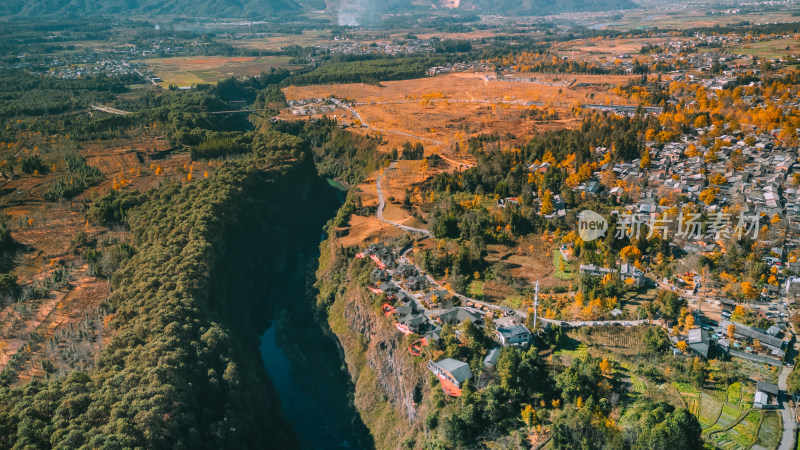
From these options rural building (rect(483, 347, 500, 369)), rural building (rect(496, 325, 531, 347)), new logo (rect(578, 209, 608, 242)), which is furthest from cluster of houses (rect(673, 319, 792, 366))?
new logo (rect(578, 209, 608, 242))

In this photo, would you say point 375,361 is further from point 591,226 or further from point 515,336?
Result: point 591,226

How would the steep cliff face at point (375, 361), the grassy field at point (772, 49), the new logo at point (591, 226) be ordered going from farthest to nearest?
the grassy field at point (772, 49) < the new logo at point (591, 226) < the steep cliff face at point (375, 361)

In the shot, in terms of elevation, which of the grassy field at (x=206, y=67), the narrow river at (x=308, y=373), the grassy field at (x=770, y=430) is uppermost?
the grassy field at (x=206, y=67)

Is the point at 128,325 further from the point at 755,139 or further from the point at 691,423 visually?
the point at 755,139

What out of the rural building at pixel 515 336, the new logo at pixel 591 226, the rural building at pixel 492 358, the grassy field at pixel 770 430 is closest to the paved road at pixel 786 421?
the grassy field at pixel 770 430

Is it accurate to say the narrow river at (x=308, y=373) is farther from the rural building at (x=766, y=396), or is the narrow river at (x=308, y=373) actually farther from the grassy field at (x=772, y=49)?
the grassy field at (x=772, y=49)

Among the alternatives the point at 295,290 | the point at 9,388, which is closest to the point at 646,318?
the point at 295,290

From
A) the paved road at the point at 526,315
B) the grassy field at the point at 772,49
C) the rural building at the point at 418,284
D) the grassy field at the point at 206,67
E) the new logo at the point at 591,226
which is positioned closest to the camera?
the paved road at the point at 526,315
